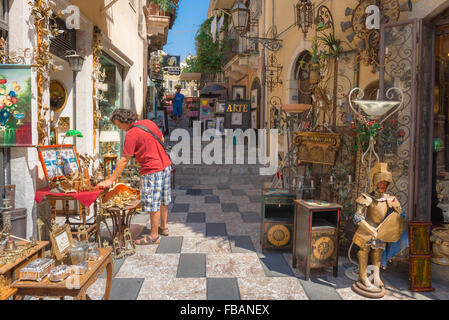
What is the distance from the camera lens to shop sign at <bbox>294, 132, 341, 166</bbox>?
495 centimetres

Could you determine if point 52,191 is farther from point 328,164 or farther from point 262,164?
point 262,164

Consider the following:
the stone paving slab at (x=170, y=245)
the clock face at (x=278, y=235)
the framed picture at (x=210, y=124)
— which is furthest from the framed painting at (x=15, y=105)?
the framed picture at (x=210, y=124)

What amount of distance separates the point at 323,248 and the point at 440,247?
1.28 metres

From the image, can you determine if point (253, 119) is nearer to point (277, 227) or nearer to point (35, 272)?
point (277, 227)

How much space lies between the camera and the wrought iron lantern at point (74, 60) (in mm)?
5801

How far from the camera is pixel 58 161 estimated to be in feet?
15.4

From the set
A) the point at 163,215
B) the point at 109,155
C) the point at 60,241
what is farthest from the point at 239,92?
the point at 60,241

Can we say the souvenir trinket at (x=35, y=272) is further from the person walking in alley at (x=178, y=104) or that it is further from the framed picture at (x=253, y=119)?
the person walking in alley at (x=178, y=104)

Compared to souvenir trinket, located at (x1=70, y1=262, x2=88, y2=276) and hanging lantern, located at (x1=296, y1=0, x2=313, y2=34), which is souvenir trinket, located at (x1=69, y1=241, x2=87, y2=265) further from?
hanging lantern, located at (x1=296, y1=0, x2=313, y2=34)

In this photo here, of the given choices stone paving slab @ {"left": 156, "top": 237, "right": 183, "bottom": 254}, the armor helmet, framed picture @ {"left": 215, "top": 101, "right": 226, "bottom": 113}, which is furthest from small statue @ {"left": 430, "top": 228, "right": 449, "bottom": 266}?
framed picture @ {"left": 215, "top": 101, "right": 226, "bottom": 113}

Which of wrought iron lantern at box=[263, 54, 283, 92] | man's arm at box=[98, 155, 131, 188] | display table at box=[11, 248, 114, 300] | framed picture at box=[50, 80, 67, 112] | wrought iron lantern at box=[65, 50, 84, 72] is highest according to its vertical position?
wrought iron lantern at box=[263, 54, 283, 92]

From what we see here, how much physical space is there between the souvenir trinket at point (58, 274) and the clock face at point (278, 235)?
9.06 feet

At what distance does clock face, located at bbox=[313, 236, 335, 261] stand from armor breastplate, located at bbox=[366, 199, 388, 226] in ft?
1.79

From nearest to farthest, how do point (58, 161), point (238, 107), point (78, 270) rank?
point (78, 270) → point (58, 161) → point (238, 107)
